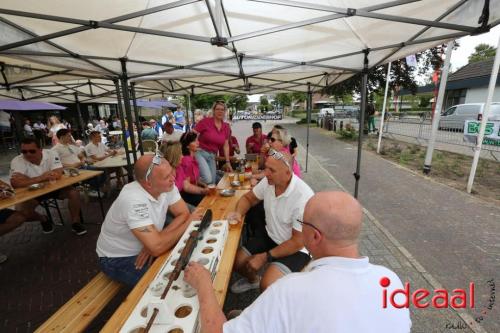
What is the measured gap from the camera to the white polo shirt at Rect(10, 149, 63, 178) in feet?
12.5

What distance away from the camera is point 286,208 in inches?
89.6

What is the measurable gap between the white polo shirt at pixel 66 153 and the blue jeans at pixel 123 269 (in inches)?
176

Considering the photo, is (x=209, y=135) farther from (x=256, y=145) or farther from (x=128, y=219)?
(x=128, y=219)

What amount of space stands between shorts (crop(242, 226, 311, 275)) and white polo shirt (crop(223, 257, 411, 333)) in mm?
1197

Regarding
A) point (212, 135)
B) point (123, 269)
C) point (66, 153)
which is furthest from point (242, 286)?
Result: point (66, 153)

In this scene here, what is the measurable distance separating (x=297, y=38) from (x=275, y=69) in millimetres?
849

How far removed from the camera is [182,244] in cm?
176

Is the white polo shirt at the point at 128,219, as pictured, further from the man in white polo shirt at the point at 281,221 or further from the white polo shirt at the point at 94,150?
the white polo shirt at the point at 94,150

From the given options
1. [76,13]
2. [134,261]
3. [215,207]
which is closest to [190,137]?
[215,207]

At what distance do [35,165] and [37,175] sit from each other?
166 mm

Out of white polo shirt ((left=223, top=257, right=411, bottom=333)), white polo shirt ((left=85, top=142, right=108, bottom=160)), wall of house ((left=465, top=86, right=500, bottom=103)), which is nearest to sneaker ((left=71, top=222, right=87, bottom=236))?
white polo shirt ((left=85, top=142, right=108, bottom=160))

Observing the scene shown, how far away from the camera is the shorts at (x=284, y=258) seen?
219 centimetres

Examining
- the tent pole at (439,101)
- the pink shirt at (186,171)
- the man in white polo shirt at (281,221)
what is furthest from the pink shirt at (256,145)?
the tent pole at (439,101)

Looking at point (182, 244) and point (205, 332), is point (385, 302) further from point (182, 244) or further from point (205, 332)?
point (182, 244)
